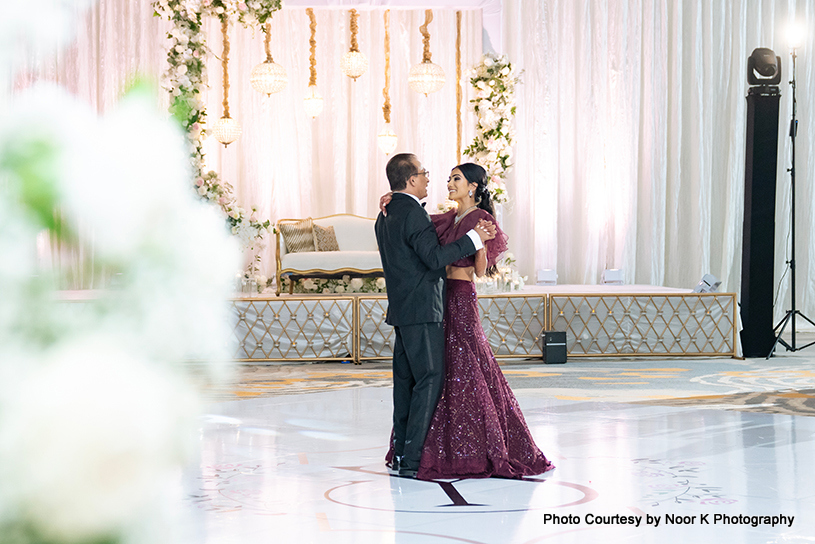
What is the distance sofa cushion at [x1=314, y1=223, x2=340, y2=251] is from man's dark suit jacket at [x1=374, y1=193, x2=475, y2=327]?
200 inches

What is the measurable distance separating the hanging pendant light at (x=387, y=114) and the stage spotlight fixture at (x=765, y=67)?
138 inches

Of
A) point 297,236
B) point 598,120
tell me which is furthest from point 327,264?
point 598,120

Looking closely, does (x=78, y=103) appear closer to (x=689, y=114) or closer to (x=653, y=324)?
(x=653, y=324)

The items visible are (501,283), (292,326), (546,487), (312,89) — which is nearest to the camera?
(546,487)

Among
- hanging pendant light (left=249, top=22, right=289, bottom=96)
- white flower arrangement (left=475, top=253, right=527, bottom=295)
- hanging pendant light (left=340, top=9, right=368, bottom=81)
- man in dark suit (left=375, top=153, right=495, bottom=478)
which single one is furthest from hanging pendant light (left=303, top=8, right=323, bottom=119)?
man in dark suit (left=375, top=153, right=495, bottom=478)

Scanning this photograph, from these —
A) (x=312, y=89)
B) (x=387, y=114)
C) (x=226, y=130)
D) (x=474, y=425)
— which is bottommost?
(x=474, y=425)

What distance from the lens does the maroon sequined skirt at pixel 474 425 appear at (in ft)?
10.6

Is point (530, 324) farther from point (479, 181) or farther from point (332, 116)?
point (332, 116)

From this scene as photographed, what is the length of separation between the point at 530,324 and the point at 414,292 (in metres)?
3.79

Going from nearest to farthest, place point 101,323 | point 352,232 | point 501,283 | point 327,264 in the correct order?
point 101,323 → point 501,283 → point 327,264 → point 352,232

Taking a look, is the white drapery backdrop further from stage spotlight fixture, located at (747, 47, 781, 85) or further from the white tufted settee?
stage spotlight fixture, located at (747, 47, 781, 85)

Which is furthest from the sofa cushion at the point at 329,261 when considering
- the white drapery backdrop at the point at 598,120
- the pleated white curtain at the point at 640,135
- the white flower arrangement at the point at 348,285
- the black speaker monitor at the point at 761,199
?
the black speaker monitor at the point at 761,199

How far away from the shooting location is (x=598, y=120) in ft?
31.2

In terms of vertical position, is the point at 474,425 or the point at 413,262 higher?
the point at 413,262
